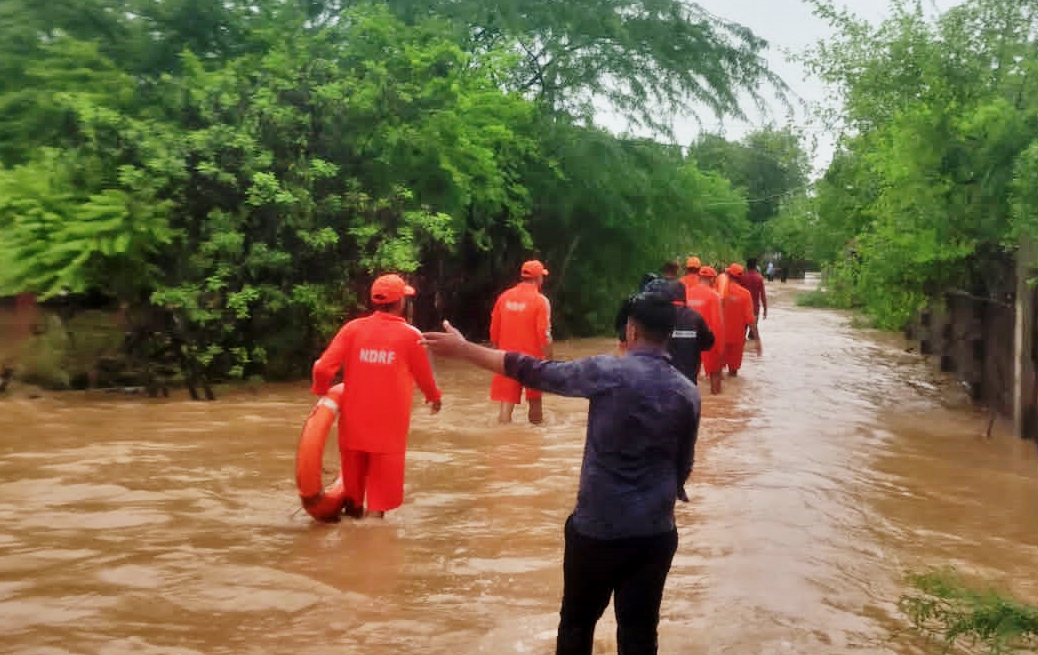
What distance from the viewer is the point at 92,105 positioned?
14.0 meters

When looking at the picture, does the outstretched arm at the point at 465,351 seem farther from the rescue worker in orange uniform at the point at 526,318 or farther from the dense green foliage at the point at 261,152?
the dense green foliage at the point at 261,152

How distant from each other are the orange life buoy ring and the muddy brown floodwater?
6.8 inches

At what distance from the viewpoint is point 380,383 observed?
7.52 meters

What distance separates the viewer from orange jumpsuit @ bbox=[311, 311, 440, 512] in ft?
24.6

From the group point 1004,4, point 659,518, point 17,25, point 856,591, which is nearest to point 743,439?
point 856,591

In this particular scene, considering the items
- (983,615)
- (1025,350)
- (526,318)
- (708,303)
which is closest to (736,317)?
(708,303)

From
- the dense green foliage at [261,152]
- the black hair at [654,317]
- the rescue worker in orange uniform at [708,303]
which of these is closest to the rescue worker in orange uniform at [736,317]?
the rescue worker in orange uniform at [708,303]

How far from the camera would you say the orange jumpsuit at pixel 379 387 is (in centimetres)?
751

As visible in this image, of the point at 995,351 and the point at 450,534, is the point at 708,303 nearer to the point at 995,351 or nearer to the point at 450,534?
the point at 995,351

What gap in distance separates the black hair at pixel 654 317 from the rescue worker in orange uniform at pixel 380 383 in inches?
127

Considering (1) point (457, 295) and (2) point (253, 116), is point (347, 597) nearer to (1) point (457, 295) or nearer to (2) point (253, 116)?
(2) point (253, 116)

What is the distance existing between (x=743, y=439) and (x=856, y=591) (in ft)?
18.9

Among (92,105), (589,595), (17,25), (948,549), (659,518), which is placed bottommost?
(948,549)

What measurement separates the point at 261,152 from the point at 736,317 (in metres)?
7.12
